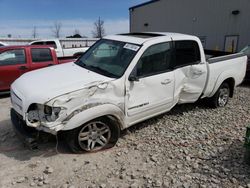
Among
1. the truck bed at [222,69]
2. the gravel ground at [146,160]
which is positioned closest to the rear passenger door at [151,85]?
the gravel ground at [146,160]

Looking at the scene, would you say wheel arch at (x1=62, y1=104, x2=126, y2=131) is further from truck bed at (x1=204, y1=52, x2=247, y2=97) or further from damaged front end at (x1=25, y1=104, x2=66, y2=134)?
truck bed at (x1=204, y1=52, x2=247, y2=97)

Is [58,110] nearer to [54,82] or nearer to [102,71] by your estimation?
[54,82]

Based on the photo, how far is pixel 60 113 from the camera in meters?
3.42

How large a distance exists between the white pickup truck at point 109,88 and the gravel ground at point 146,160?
34cm

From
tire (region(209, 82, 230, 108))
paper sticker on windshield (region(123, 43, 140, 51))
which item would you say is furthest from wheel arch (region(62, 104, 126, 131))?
tire (region(209, 82, 230, 108))

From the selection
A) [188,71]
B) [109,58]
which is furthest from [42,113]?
[188,71]

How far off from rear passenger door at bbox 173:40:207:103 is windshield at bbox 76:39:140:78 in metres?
1.02

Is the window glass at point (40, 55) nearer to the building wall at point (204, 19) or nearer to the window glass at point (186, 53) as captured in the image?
the window glass at point (186, 53)

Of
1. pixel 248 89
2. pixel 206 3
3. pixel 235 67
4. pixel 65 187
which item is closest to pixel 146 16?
pixel 206 3

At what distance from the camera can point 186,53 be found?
5.04 m

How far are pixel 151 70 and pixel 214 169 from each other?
6.15 feet

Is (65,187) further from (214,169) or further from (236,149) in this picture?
(236,149)

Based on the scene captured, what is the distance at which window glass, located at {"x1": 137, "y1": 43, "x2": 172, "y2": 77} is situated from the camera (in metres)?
4.22

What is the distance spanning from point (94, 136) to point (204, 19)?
1538 cm
